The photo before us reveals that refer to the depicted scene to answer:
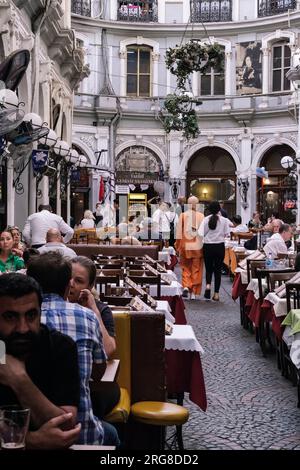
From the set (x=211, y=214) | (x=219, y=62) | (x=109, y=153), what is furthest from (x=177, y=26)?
(x=211, y=214)

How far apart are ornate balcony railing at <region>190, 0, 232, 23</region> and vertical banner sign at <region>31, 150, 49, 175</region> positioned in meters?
18.5

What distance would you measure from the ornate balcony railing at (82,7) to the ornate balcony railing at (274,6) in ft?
22.8

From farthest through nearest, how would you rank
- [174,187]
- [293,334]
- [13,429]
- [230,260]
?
[174,187], [230,260], [293,334], [13,429]

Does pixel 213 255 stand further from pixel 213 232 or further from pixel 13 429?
pixel 13 429

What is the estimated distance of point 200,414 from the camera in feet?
20.8

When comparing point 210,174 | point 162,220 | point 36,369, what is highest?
point 210,174

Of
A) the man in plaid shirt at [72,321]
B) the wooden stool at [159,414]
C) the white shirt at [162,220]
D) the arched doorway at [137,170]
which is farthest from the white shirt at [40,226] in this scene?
the arched doorway at [137,170]

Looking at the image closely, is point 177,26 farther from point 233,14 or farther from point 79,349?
point 79,349

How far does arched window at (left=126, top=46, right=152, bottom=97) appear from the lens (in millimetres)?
32719

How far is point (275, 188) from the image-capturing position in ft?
105

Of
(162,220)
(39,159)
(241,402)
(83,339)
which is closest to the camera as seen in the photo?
(83,339)

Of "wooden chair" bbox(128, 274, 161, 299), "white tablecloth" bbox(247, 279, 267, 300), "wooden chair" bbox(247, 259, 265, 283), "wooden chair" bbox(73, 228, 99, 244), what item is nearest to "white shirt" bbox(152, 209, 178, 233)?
"wooden chair" bbox(73, 228, 99, 244)

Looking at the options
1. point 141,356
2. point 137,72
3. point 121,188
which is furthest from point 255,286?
point 137,72

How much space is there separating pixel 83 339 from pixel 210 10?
3074 centimetres
